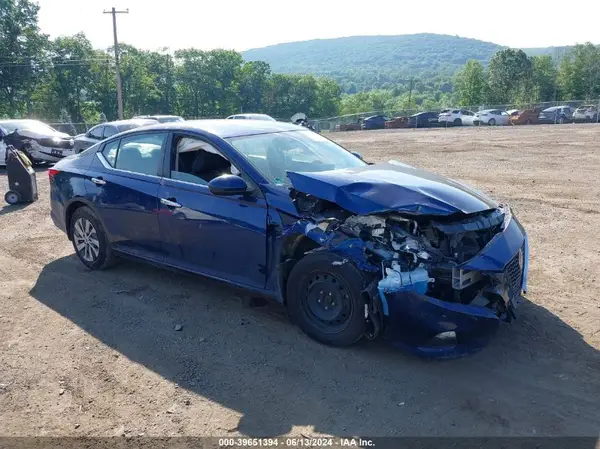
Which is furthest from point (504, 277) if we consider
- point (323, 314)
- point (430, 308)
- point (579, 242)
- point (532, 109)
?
point (532, 109)

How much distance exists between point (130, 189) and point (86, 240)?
1.11 metres

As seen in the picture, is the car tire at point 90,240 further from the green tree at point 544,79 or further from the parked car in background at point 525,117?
the green tree at point 544,79

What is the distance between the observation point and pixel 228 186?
4172mm

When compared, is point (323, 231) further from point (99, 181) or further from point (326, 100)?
point (326, 100)

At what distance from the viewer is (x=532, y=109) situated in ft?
145

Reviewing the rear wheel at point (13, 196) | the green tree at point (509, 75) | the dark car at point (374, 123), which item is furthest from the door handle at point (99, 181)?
the green tree at point (509, 75)

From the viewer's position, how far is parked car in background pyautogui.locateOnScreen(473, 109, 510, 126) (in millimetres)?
43125

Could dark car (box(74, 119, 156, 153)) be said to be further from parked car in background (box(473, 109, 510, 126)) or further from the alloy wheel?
parked car in background (box(473, 109, 510, 126))

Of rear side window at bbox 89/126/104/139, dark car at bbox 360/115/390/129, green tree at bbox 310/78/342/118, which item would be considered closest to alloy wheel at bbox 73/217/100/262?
rear side window at bbox 89/126/104/139

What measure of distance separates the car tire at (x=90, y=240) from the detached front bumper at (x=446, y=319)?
11.4 ft

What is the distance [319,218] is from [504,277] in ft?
4.65

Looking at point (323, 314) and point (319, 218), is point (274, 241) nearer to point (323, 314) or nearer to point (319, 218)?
point (319, 218)

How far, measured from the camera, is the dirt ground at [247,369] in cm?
321

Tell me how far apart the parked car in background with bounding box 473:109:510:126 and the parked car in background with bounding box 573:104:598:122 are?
5125 mm
